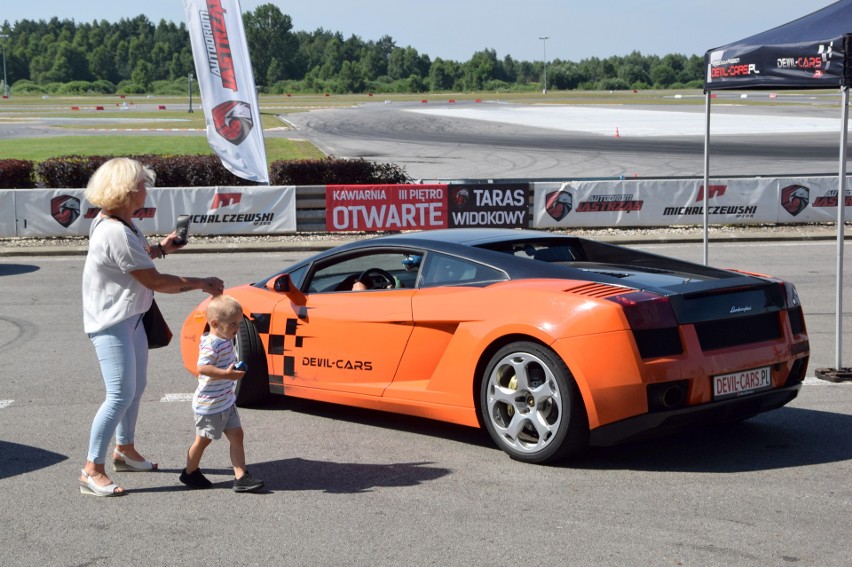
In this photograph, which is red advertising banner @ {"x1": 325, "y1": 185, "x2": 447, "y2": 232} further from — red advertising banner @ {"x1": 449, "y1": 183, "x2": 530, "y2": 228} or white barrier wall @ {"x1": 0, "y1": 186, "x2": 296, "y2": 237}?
white barrier wall @ {"x1": 0, "y1": 186, "x2": 296, "y2": 237}

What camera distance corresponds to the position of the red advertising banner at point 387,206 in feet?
64.3

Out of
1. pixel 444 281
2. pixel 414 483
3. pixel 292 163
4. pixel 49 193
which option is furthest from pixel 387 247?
pixel 292 163

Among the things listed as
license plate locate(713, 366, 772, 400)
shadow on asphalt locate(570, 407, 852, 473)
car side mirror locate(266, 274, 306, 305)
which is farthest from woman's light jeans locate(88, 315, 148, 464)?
license plate locate(713, 366, 772, 400)

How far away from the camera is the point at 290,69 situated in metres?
181

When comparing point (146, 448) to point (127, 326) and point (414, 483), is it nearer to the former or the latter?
point (127, 326)

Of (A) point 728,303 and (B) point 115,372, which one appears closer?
(B) point 115,372

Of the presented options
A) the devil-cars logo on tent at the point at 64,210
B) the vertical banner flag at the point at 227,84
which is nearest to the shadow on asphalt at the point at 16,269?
the devil-cars logo on tent at the point at 64,210

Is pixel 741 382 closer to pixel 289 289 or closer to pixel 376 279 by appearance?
pixel 376 279

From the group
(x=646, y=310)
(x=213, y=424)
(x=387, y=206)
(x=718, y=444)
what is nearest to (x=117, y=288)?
(x=213, y=424)

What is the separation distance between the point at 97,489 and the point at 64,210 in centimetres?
1502

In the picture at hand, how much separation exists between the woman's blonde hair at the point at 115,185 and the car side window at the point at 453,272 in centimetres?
192

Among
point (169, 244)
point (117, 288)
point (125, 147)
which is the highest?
point (125, 147)

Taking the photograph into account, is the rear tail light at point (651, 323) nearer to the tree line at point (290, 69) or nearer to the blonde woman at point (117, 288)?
the blonde woman at point (117, 288)

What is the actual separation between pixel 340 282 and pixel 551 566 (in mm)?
3277
